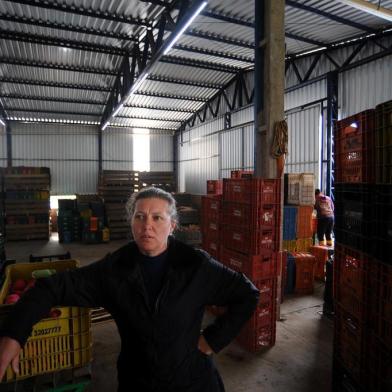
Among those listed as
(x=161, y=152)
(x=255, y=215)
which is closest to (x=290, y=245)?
(x=255, y=215)

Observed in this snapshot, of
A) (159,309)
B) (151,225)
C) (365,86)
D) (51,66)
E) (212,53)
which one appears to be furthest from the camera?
(51,66)

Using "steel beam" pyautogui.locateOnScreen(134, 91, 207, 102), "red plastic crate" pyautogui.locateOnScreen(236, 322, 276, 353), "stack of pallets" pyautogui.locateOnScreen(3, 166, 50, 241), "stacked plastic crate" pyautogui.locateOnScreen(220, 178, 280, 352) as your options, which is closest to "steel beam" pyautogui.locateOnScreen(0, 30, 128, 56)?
"steel beam" pyautogui.locateOnScreen(134, 91, 207, 102)

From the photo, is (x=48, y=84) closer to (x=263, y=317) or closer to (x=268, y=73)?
(x=268, y=73)

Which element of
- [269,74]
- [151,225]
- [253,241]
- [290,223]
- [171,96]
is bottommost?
[290,223]

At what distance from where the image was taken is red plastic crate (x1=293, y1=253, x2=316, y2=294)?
253 inches

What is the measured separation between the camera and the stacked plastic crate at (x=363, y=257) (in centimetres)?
229

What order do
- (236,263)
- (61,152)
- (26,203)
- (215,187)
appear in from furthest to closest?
(61,152) < (26,203) < (215,187) < (236,263)

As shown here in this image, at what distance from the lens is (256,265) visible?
428 cm

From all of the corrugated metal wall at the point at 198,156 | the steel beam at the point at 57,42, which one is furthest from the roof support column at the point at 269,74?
the corrugated metal wall at the point at 198,156

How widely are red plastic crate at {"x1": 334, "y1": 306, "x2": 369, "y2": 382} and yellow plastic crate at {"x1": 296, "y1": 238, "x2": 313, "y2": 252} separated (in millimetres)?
4659

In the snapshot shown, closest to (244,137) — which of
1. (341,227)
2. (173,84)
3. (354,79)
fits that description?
(173,84)

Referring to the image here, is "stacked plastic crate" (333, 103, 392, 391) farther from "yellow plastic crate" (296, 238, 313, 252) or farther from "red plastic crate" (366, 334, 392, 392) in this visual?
"yellow plastic crate" (296, 238, 313, 252)

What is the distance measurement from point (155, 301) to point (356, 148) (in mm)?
2012

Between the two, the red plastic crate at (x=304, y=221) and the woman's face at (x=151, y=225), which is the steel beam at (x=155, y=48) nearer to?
the woman's face at (x=151, y=225)
